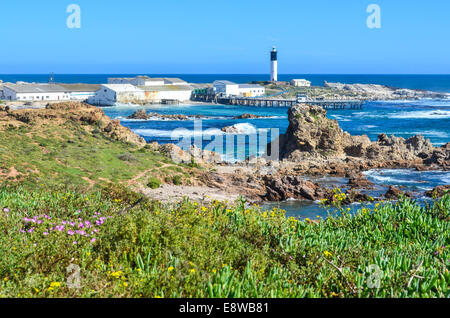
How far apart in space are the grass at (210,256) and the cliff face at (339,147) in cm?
2688

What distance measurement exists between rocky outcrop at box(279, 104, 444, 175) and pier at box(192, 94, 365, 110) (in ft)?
171

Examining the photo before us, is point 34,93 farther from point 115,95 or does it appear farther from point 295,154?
point 295,154

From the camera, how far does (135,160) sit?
29203 mm

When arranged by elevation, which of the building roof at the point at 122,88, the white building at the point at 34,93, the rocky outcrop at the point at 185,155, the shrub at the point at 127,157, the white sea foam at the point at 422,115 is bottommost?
the rocky outcrop at the point at 185,155

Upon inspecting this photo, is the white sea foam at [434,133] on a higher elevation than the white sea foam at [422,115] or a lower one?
lower

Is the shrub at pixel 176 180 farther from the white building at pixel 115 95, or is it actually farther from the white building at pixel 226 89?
the white building at pixel 226 89

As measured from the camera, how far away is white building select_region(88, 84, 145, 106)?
3551 inches

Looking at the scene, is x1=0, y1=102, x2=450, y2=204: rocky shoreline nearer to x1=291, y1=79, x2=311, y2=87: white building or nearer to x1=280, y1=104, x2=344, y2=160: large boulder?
x1=280, y1=104, x2=344, y2=160: large boulder

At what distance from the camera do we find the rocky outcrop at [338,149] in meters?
34.9

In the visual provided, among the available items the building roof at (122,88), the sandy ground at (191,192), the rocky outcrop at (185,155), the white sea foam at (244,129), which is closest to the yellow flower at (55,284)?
the sandy ground at (191,192)

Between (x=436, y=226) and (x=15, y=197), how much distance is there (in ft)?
29.9

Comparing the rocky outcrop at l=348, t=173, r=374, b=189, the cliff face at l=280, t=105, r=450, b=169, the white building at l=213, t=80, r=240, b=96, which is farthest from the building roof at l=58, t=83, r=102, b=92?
the rocky outcrop at l=348, t=173, r=374, b=189
